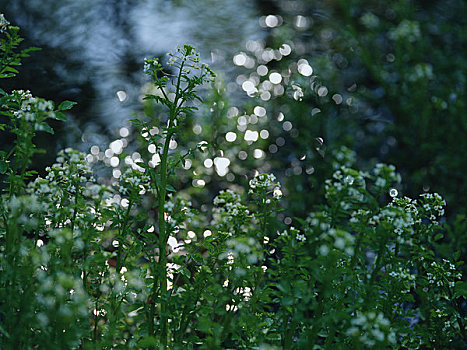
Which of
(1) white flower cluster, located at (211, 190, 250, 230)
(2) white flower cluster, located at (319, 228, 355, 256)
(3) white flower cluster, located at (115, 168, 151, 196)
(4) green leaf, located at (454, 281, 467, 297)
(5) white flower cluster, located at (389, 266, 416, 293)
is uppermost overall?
(2) white flower cluster, located at (319, 228, 355, 256)

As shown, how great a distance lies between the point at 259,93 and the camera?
3.72 m

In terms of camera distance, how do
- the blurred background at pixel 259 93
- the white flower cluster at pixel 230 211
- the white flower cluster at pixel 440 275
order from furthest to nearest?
the blurred background at pixel 259 93 → the white flower cluster at pixel 440 275 → the white flower cluster at pixel 230 211

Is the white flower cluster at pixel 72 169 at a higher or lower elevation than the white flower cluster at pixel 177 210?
higher

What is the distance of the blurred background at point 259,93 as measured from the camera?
319 centimetres

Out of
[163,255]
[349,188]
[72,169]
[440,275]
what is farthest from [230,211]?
[440,275]

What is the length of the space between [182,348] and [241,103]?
8.76ft

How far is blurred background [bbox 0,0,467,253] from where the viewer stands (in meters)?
3.19

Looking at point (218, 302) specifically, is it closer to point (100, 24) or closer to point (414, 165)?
point (414, 165)

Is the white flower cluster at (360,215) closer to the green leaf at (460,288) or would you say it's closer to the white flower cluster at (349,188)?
the white flower cluster at (349,188)

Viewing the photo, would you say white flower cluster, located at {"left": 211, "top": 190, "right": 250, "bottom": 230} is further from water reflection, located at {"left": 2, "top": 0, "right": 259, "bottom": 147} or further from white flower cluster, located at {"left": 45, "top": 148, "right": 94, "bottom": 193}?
water reflection, located at {"left": 2, "top": 0, "right": 259, "bottom": 147}

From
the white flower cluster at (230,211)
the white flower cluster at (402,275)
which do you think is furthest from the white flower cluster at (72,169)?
the white flower cluster at (402,275)

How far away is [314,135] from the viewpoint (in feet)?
11.1

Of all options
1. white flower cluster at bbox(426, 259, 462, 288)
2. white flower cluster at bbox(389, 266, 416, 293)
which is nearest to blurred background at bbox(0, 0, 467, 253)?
white flower cluster at bbox(426, 259, 462, 288)

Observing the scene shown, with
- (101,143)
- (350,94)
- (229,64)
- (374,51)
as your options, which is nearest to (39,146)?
(101,143)
